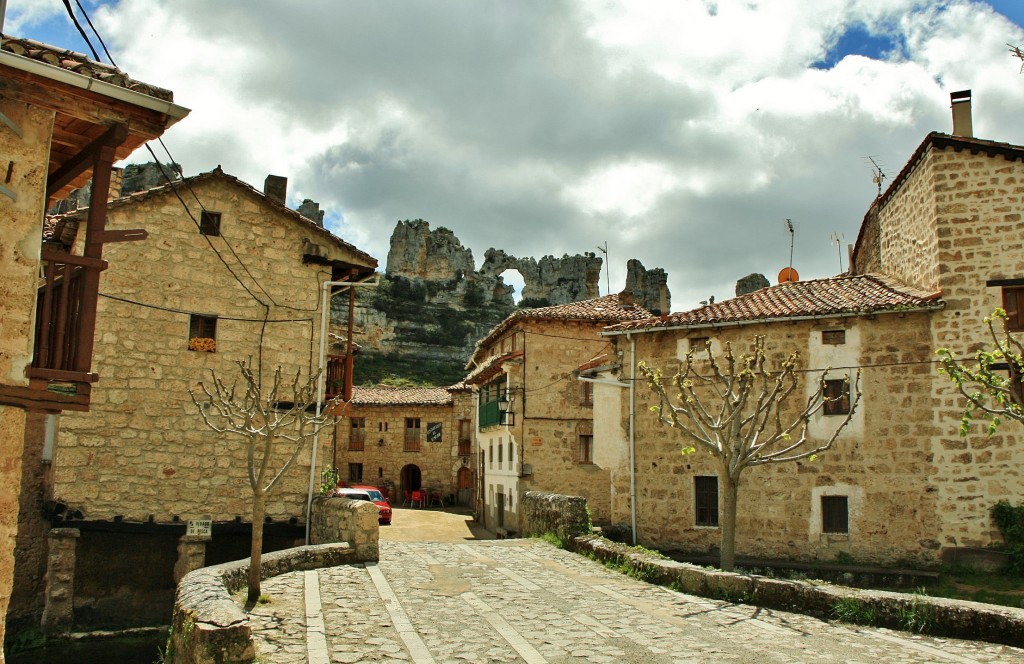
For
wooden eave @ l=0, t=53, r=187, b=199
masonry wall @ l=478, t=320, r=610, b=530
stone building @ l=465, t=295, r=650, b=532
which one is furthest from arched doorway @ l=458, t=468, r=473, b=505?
wooden eave @ l=0, t=53, r=187, b=199

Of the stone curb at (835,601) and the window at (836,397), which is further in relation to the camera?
the window at (836,397)

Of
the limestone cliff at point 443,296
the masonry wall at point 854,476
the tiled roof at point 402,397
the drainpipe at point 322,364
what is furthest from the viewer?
the limestone cliff at point 443,296

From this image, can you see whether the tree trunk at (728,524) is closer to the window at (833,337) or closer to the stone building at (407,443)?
the window at (833,337)

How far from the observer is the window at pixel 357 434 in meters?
43.7

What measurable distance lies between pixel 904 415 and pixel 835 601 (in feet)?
27.3

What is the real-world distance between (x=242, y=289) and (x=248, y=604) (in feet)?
26.9

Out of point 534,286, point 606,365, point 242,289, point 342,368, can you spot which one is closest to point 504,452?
point 606,365

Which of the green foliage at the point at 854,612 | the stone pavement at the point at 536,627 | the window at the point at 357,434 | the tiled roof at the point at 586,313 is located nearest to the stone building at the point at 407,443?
the window at the point at 357,434

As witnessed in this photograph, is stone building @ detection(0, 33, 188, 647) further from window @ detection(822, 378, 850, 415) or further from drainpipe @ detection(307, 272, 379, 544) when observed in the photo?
window @ detection(822, 378, 850, 415)

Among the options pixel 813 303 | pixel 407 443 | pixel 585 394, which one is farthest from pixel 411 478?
pixel 813 303

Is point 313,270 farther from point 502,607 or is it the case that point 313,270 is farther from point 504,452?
point 504,452

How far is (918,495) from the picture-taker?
52.5 ft

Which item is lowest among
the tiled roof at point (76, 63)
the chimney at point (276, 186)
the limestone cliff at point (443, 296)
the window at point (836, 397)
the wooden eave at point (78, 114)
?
the window at point (836, 397)

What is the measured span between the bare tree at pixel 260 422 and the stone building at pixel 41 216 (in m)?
3.13
